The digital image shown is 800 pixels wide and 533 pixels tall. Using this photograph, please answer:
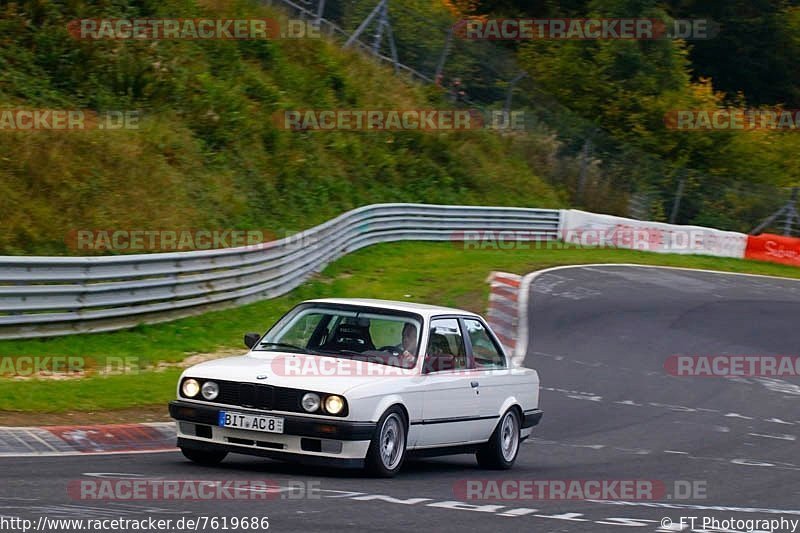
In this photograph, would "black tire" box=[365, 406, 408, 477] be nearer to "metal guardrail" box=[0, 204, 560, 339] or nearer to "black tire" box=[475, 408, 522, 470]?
"black tire" box=[475, 408, 522, 470]

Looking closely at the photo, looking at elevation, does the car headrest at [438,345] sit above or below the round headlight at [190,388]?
above

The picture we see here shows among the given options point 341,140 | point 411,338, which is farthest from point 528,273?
point 411,338

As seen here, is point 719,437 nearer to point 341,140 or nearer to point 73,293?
point 73,293

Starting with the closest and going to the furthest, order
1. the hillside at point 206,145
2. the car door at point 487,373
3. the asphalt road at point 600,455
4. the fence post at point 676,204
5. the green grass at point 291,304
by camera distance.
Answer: the asphalt road at point 600,455 → the car door at point 487,373 → the green grass at point 291,304 → the hillside at point 206,145 → the fence post at point 676,204

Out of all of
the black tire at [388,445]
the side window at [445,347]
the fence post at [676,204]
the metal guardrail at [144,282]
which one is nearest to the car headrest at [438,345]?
the side window at [445,347]

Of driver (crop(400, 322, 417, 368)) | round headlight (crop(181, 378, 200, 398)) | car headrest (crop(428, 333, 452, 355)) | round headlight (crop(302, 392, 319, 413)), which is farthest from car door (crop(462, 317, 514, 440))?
round headlight (crop(181, 378, 200, 398))

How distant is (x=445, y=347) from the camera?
9.97 metres

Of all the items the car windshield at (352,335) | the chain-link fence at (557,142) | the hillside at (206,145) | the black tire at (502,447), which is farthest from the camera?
the chain-link fence at (557,142)

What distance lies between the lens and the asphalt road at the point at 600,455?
23.7 feet

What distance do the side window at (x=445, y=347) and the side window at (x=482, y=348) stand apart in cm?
22

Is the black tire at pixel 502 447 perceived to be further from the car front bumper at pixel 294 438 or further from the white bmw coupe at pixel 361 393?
the car front bumper at pixel 294 438

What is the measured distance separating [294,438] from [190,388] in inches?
37.3

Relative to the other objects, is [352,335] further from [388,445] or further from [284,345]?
[388,445]

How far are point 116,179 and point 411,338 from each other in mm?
12425
